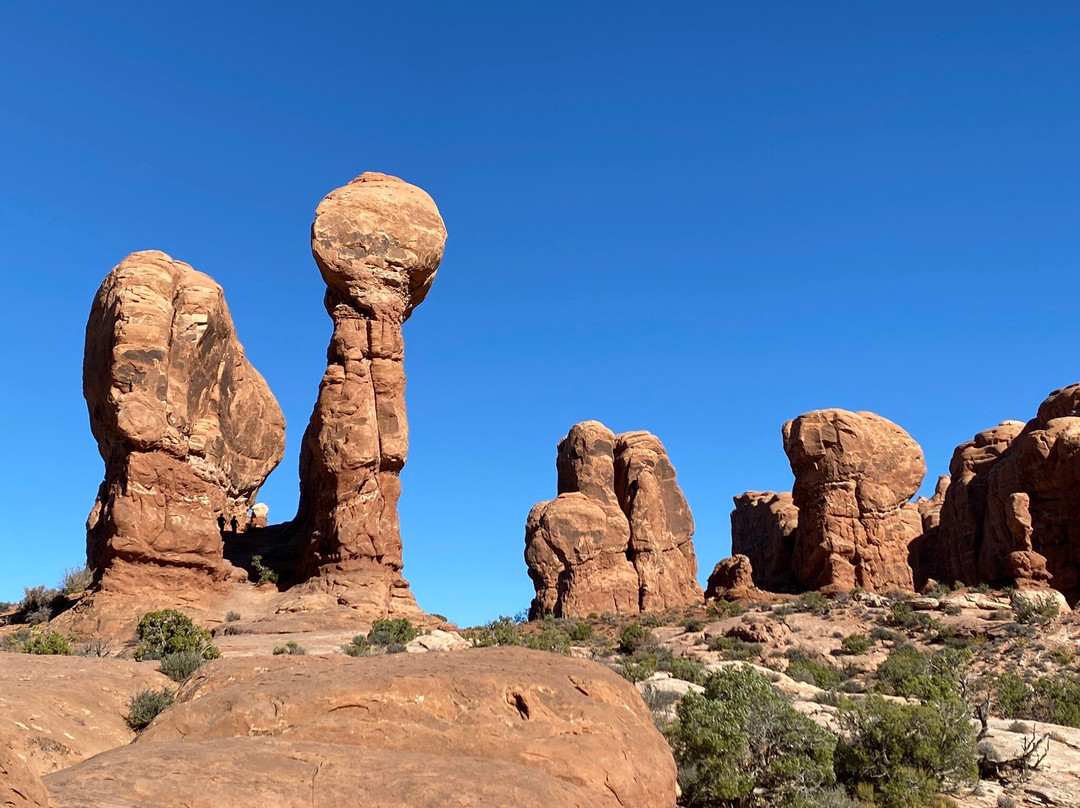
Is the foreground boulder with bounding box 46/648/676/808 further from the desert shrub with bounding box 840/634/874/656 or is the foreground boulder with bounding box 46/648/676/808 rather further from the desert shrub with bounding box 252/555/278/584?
the desert shrub with bounding box 252/555/278/584

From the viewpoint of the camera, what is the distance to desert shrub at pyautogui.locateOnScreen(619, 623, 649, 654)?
2807 centimetres

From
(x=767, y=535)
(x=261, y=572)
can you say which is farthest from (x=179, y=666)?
(x=767, y=535)

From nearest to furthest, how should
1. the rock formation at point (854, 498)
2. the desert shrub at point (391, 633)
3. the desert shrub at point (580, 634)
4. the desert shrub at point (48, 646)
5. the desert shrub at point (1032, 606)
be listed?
the desert shrub at point (48, 646) → the desert shrub at point (391, 633) → the desert shrub at point (1032, 606) → the desert shrub at point (580, 634) → the rock formation at point (854, 498)

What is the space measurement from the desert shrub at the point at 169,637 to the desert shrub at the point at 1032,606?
78.2 feet

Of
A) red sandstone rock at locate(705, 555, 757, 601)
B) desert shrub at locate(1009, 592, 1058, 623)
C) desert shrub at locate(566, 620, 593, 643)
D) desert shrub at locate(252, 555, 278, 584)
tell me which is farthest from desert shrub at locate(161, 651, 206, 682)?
red sandstone rock at locate(705, 555, 757, 601)

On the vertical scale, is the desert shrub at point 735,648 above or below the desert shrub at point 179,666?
above

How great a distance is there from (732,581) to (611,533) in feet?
26.1

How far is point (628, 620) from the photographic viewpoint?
127 ft

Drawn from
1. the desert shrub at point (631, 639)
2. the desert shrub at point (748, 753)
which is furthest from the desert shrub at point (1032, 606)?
the desert shrub at point (748, 753)

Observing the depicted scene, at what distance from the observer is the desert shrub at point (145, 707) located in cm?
1055

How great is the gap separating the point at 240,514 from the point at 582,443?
68.7ft

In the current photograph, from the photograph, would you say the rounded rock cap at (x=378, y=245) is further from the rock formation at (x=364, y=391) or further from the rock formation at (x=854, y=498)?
the rock formation at (x=854, y=498)

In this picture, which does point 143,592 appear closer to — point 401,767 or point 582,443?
point 401,767

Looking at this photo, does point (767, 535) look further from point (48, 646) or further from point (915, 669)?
point (48, 646)
